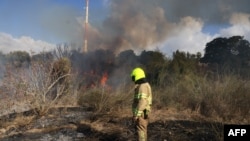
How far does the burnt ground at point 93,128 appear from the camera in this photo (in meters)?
12.5

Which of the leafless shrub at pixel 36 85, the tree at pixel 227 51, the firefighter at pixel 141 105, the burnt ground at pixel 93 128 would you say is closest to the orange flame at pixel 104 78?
the tree at pixel 227 51

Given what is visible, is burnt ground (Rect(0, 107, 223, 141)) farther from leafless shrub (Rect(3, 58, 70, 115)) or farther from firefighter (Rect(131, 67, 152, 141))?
firefighter (Rect(131, 67, 152, 141))

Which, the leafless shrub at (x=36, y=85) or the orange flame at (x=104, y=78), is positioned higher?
the orange flame at (x=104, y=78)

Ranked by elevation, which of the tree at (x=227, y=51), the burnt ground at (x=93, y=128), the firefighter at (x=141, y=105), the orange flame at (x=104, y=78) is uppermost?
the tree at (x=227, y=51)

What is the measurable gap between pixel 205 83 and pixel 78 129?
5901 millimetres

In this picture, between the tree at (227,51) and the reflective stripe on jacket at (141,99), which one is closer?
the reflective stripe on jacket at (141,99)

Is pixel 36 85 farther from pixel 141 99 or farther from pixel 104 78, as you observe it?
pixel 104 78

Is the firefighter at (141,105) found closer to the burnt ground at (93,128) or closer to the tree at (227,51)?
the burnt ground at (93,128)

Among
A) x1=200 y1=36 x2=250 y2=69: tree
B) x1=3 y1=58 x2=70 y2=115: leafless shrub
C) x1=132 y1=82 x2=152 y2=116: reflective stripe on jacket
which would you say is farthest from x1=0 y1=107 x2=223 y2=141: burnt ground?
x1=200 y1=36 x2=250 y2=69: tree

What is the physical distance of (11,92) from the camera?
16.7 meters

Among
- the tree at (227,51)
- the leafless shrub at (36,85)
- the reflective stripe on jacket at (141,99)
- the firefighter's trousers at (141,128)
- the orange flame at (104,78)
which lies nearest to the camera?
the reflective stripe on jacket at (141,99)

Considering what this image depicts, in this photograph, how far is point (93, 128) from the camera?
14.7 metres

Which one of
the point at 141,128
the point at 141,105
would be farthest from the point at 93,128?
the point at 141,105

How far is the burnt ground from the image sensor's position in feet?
41.0
